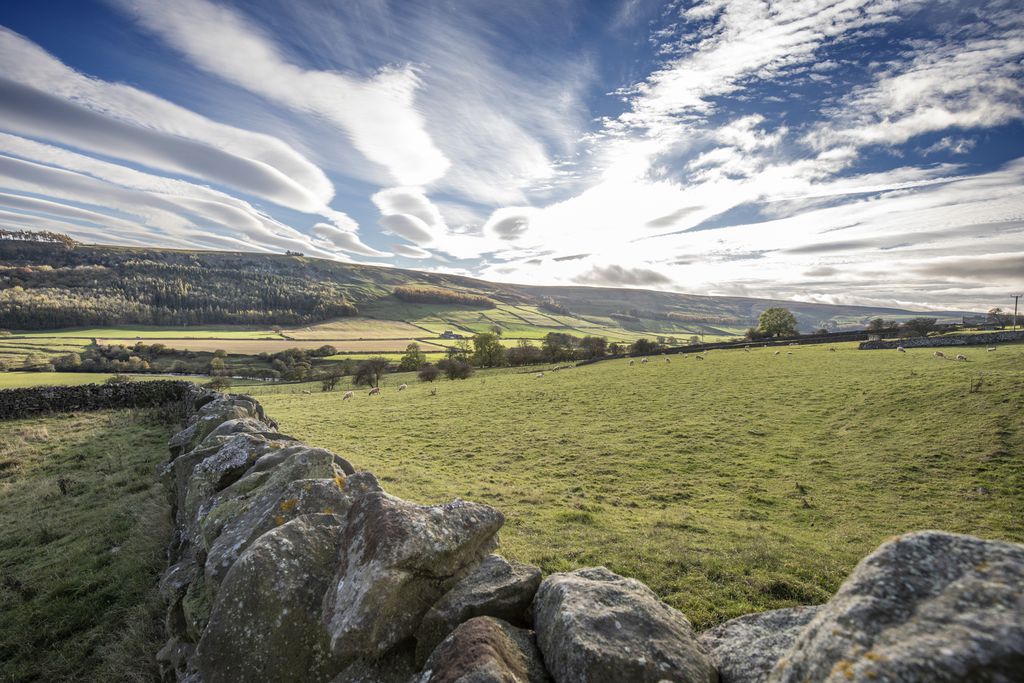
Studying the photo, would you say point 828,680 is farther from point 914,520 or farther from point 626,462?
point 626,462

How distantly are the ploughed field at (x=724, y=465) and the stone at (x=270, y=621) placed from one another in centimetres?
560

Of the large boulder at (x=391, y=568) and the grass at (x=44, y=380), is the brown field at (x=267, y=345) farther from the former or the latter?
the large boulder at (x=391, y=568)

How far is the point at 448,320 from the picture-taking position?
199500 millimetres

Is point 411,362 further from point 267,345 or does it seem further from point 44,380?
point 267,345

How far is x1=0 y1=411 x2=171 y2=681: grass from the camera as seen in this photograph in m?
6.97

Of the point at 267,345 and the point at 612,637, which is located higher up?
the point at 612,637

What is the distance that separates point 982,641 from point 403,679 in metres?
4.61

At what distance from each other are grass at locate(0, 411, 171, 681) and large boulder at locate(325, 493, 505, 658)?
471 centimetres

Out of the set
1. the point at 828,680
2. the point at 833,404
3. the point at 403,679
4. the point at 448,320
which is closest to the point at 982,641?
the point at 828,680

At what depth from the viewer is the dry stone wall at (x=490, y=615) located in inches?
100.0

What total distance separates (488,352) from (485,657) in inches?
2608

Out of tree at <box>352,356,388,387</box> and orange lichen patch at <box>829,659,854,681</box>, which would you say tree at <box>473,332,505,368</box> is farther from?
orange lichen patch at <box>829,659,854,681</box>

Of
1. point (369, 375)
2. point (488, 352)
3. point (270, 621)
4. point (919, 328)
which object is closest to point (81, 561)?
point (270, 621)

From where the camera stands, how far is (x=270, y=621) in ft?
15.3
